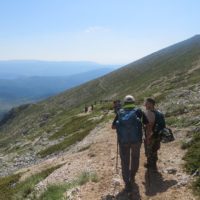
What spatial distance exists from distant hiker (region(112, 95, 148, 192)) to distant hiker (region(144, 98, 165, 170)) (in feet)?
5.39

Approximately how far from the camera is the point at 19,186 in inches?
822

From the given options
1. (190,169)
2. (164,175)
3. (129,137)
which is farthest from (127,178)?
(190,169)

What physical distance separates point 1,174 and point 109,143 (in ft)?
50.3

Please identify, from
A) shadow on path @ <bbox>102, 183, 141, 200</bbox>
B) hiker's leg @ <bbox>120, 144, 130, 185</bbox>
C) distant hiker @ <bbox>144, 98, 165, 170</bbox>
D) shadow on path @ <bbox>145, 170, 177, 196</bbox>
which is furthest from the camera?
distant hiker @ <bbox>144, 98, 165, 170</bbox>

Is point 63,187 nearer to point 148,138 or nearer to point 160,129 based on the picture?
point 148,138

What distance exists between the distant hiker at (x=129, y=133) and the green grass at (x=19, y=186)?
640cm

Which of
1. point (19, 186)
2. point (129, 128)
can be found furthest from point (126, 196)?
point (19, 186)

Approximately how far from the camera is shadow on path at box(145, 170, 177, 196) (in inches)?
547

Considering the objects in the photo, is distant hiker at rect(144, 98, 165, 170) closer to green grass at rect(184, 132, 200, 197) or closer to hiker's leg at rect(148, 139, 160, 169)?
hiker's leg at rect(148, 139, 160, 169)

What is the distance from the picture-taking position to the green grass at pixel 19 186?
1807 cm

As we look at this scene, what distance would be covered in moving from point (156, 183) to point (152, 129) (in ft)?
7.30

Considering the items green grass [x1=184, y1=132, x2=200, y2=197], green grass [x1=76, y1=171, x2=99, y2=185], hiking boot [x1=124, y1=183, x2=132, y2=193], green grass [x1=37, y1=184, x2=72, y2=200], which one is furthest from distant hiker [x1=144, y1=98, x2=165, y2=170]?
green grass [x1=37, y1=184, x2=72, y2=200]

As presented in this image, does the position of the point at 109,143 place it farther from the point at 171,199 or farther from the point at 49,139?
the point at 49,139

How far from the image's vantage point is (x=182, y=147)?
64.4 feet
